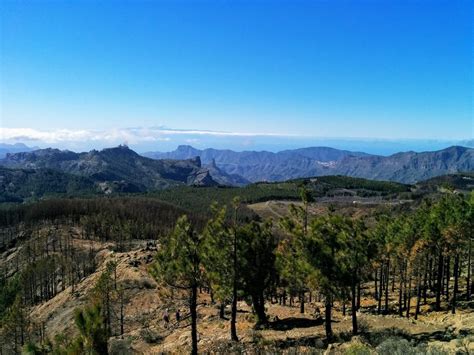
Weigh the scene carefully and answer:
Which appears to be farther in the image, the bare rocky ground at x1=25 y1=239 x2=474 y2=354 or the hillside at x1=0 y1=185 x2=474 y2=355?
the hillside at x1=0 y1=185 x2=474 y2=355

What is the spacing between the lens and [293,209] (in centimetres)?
3394

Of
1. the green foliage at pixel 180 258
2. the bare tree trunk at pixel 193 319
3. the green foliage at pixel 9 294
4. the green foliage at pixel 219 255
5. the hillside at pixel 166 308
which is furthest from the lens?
the green foliage at pixel 9 294

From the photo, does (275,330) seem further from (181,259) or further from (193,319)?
(181,259)

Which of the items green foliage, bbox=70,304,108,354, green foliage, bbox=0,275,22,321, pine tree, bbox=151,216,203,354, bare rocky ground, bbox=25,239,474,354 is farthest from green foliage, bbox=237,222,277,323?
green foliage, bbox=0,275,22,321

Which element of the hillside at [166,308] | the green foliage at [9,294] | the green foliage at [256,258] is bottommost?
the green foliage at [9,294]

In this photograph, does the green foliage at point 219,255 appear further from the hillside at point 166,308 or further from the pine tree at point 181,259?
the hillside at point 166,308

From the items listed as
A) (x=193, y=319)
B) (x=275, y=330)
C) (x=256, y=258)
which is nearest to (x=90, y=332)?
(x=193, y=319)

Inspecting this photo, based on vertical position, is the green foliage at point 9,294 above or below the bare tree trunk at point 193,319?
below

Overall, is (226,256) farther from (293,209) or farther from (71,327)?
(71,327)

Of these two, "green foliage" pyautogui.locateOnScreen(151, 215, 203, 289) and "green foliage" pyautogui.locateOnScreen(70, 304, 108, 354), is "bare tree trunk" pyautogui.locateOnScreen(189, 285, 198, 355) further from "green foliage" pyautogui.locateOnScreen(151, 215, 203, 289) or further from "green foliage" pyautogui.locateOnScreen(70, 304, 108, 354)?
"green foliage" pyautogui.locateOnScreen(70, 304, 108, 354)

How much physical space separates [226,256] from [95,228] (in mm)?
125024

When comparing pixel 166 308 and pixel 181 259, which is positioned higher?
pixel 181 259

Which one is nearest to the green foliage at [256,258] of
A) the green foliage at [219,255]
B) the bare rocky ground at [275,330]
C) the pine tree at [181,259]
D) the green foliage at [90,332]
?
the green foliage at [219,255]

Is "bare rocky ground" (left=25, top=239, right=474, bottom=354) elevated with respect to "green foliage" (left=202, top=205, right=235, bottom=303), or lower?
lower
